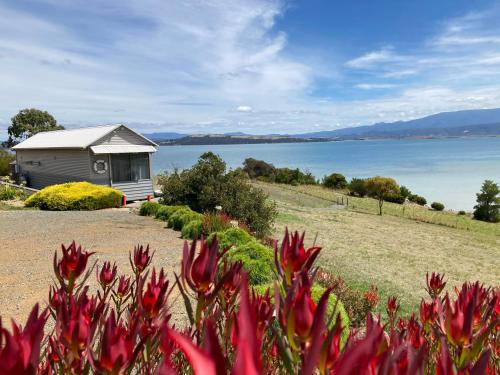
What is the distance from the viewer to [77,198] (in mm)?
A: 17641

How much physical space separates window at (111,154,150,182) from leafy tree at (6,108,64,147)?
3721 centimetres

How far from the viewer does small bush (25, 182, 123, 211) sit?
17672mm

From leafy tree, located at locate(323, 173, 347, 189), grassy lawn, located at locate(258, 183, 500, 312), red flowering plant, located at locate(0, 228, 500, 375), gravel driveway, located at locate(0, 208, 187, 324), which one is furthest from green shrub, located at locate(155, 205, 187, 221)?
leafy tree, located at locate(323, 173, 347, 189)

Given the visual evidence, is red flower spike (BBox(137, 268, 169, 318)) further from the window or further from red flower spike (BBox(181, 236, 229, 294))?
the window

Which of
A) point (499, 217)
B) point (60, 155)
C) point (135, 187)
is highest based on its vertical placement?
point (60, 155)

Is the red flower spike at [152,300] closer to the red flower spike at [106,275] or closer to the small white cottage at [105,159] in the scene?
the red flower spike at [106,275]

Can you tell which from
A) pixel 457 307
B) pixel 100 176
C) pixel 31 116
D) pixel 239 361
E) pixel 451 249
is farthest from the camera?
pixel 31 116

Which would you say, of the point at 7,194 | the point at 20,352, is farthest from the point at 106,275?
the point at 7,194

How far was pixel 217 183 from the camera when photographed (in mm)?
16578

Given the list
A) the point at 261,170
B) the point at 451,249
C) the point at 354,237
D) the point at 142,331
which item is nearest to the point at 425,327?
the point at 142,331

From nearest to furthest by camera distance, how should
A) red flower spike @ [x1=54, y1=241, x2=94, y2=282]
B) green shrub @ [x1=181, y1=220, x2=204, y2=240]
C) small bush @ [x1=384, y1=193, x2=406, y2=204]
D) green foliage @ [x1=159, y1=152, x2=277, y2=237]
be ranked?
red flower spike @ [x1=54, y1=241, x2=94, y2=282]
green shrub @ [x1=181, y1=220, x2=204, y2=240]
green foliage @ [x1=159, y1=152, x2=277, y2=237]
small bush @ [x1=384, y1=193, x2=406, y2=204]

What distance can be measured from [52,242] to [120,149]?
9.31 metres

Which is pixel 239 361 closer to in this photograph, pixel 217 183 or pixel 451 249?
pixel 217 183

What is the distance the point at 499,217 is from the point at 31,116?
5448 centimetres
